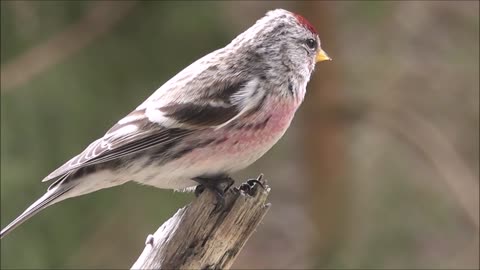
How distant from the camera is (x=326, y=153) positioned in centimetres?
428

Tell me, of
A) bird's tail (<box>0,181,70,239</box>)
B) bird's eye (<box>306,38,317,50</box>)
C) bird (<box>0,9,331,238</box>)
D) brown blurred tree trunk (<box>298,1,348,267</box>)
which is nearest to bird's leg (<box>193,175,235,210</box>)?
bird (<box>0,9,331,238</box>)

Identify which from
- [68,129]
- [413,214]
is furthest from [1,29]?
[413,214]

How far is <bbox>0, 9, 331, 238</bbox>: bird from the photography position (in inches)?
90.2

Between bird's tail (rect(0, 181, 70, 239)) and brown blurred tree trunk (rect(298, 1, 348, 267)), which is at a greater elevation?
brown blurred tree trunk (rect(298, 1, 348, 267))

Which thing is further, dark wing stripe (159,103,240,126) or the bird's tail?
dark wing stripe (159,103,240,126)

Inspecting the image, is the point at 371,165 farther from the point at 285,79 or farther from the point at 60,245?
the point at 285,79

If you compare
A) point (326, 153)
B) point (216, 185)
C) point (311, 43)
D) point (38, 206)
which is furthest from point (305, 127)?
point (38, 206)

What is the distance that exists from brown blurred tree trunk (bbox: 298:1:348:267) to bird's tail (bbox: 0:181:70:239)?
84.9 inches

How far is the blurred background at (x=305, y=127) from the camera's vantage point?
12.1ft

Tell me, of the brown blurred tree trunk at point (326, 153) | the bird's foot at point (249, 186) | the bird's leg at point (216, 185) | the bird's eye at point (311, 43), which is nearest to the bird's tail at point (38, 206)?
the bird's leg at point (216, 185)

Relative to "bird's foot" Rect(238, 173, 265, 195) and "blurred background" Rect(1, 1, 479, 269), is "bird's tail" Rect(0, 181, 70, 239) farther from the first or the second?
"blurred background" Rect(1, 1, 479, 269)

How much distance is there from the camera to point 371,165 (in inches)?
181

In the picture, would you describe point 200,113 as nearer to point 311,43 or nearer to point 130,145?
point 130,145

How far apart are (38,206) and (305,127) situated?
7.72 ft
